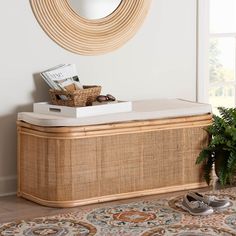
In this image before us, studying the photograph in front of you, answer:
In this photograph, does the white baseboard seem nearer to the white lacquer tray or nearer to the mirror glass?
the white lacquer tray

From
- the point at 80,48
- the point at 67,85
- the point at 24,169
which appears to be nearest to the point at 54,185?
the point at 24,169

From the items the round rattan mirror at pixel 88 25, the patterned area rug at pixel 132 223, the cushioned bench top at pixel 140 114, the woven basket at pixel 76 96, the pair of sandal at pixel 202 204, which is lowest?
the patterned area rug at pixel 132 223

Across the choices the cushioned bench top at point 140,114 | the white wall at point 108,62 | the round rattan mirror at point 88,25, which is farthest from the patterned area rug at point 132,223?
the round rattan mirror at point 88,25

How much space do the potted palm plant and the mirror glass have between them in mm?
1000

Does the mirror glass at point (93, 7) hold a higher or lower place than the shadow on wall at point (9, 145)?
higher

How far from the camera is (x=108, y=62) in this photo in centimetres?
468

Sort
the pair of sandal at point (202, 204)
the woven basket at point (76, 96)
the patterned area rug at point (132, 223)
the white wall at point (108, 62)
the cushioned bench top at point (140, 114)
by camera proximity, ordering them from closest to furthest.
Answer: the patterned area rug at point (132, 223) < the pair of sandal at point (202, 204) < the cushioned bench top at point (140, 114) < the woven basket at point (76, 96) < the white wall at point (108, 62)

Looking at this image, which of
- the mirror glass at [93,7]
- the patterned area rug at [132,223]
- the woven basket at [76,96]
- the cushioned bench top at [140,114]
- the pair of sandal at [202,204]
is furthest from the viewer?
the mirror glass at [93,7]

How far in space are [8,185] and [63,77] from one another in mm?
772

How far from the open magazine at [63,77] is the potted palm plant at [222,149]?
0.90m

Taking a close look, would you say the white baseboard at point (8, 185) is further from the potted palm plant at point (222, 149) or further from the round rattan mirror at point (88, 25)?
the potted palm plant at point (222, 149)

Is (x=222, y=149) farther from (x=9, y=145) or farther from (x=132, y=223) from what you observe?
(x=9, y=145)

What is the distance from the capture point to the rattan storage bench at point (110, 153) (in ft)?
13.2

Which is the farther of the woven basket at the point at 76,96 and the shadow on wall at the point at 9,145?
the shadow on wall at the point at 9,145
